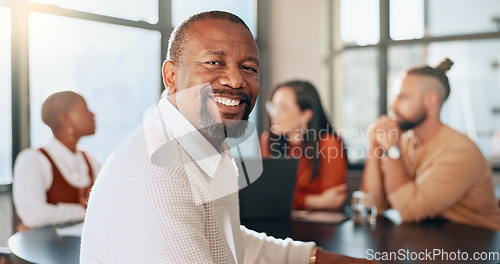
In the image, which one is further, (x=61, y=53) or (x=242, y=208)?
(x=61, y=53)

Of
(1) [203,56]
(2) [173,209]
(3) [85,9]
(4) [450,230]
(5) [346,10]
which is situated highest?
(5) [346,10]

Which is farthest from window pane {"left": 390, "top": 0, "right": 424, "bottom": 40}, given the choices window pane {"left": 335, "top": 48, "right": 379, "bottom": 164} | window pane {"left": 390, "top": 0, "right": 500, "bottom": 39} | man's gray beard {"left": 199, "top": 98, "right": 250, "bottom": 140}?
man's gray beard {"left": 199, "top": 98, "right": 250, "bottom": 140}

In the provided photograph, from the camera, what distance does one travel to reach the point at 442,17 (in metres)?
4.59

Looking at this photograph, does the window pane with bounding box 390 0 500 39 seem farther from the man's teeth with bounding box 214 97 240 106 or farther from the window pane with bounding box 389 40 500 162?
A: the man's teeth with bounding box 214 97 240 106

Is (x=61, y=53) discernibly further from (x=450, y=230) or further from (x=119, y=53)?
(x=450, y=230)

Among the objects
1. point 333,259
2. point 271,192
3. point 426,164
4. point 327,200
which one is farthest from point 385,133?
point 333,259

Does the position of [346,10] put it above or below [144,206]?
above

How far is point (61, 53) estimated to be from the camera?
3.28 meters

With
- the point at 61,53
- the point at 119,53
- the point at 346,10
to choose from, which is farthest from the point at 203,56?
the point at 346,10

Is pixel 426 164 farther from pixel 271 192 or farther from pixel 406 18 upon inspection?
pixel 406 18

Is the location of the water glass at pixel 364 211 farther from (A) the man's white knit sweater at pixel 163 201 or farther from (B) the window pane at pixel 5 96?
(B) the window pane at pixel 5 96

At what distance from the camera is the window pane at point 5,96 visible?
9.74 feet

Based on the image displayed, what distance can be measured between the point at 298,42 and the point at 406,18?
44.8 inches

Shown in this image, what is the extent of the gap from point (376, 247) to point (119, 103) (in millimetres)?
2665
